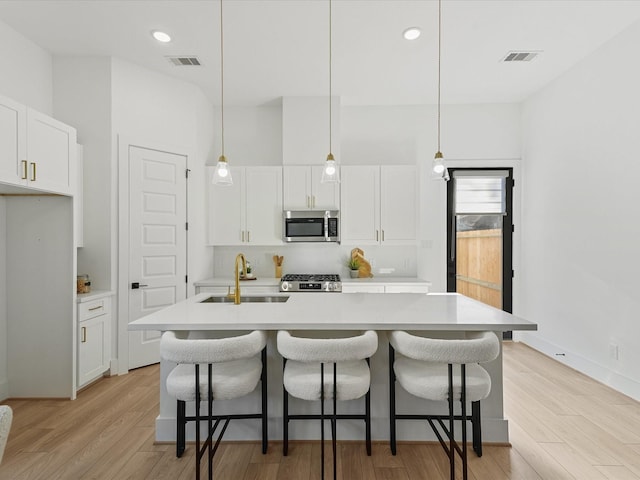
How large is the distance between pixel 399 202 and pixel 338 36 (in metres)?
1.97

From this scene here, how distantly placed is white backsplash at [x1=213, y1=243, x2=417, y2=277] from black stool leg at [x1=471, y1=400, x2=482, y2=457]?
262 centimetres

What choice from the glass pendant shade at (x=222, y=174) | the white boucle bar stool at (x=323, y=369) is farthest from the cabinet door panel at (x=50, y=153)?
the white boucle bar stool at (x=323, y=369)

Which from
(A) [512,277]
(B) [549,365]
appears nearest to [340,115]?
(A) [512,277]

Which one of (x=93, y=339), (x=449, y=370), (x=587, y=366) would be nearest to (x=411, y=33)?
(x=449, y=370)

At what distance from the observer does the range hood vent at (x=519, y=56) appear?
11.2 feet

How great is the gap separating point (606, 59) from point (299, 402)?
3967 millimetres

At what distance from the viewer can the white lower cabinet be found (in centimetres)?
309

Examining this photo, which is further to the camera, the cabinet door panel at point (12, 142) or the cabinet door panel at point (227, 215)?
the cabinet door panel at point (227, 215)

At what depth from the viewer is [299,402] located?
232 centimetres

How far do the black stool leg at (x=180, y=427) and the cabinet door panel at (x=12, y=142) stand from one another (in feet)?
6.29

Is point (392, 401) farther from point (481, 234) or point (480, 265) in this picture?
point (481, 234)

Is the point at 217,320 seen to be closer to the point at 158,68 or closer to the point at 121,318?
the point at 121,318

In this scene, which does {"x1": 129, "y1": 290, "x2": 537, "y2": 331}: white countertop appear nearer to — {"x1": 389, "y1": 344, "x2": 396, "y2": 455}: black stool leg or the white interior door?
{"x1": 389, "y1": 344, "x2": 396, "y2": 455}: black stool leg

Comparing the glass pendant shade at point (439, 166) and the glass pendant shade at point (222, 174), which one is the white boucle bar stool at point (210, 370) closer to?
the glass pendant shade at point (222, 174)
